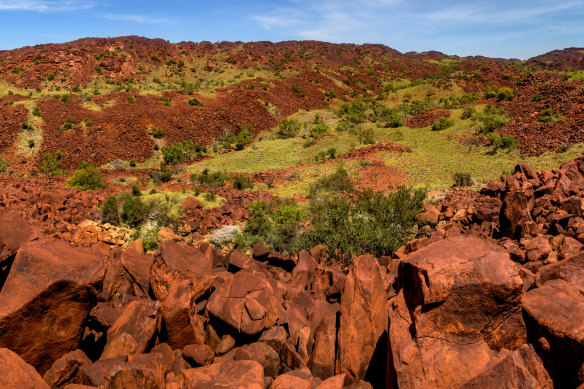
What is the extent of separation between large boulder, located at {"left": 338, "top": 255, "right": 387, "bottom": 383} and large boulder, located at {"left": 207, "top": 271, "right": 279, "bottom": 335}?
124cm

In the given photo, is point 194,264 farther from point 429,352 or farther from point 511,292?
point 511,292

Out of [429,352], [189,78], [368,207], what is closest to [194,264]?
[429,352]

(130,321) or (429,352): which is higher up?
(429,352)

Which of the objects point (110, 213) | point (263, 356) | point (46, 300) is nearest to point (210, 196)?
point (110, 213)

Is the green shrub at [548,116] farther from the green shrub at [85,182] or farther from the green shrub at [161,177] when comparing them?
the green shrub at [85,182]

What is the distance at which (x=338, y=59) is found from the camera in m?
85.8

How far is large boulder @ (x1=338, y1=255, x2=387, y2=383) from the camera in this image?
14.1 ft

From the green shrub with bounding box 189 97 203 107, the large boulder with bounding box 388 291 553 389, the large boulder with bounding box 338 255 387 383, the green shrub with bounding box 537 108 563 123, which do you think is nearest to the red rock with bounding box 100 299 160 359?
the large boulder with bounding box 338 255 387 383

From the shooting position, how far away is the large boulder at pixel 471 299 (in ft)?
11.0

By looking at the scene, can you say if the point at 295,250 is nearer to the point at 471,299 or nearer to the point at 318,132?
the point at 471,299

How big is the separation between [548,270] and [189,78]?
197 feet

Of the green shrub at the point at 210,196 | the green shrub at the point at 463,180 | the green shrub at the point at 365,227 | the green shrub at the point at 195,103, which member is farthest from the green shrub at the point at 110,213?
→ the green shrub at the point at 195,103

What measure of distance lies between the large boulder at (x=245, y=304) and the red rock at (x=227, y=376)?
0.82 m

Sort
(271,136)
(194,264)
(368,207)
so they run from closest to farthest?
(194,264), (368,207), (271,136)
